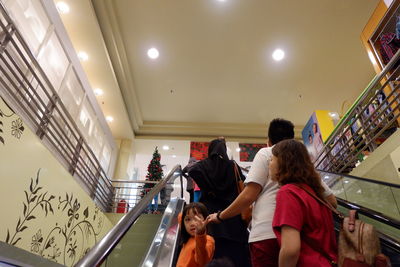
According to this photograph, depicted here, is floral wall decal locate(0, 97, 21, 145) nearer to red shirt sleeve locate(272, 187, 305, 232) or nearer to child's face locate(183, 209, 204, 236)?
child's face locate(183, 209, 204, 236)

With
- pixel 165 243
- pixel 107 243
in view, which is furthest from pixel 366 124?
pixel 107 243

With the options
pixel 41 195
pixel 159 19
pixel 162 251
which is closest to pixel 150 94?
pixel 159 19

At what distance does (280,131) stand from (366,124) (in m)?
3.09

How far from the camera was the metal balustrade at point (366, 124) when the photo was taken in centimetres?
383

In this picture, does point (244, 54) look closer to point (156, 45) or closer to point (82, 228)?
point (156, 45)

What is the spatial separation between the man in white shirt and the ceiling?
20.9ft

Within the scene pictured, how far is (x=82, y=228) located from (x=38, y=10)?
4259mm

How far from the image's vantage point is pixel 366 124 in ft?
14.3

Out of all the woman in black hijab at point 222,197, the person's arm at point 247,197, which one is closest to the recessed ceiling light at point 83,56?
the woman in black hijab at point 222,197

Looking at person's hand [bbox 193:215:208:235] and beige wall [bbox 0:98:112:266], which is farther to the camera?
beige wall [bbox 0:98:112:266]

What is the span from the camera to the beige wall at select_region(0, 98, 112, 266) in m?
Result: 3.12

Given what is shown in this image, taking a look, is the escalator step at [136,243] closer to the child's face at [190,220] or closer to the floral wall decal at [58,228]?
the child's face at [190,220]

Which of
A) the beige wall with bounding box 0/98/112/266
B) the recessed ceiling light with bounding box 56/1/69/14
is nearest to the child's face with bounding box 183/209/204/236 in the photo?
the beige wall with bounding box 0/98/112/266

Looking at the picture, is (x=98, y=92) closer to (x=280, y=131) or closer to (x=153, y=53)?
(x=153, y=53)
